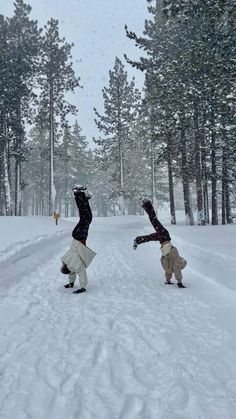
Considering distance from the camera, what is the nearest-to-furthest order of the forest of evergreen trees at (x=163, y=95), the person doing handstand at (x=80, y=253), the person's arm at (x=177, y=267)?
the person doing handstand at (x=80, y=253), the person's arm at (x=177, y=267), the forest of evergreen trees at (x=163, y=95)

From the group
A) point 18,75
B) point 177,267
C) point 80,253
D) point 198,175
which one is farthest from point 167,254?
point 18,75

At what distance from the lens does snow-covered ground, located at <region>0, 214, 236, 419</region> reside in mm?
3229

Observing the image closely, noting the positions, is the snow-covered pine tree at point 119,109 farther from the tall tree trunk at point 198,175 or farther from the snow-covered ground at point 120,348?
the snow-covered ground at point 120,348

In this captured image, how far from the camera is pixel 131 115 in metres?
42.9

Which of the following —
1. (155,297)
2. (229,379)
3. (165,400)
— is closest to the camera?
(165,400)

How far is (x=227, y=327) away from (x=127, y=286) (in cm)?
326

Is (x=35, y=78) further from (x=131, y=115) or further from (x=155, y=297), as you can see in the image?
(x=155, y=297)

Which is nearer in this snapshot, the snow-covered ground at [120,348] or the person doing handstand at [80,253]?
the snow-covered ground at [120,348]

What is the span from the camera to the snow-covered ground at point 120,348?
127 inches

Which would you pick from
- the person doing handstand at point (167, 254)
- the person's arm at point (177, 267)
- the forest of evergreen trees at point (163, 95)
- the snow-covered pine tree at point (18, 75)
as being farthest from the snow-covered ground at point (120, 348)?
the snow-covered pine tree at point (18, 75)

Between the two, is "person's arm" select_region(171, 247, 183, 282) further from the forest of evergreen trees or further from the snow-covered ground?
the forest of evergreen trees

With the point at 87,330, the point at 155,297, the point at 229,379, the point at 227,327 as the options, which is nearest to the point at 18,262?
the point at 155,297

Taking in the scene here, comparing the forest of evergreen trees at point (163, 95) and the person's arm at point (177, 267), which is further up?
the forest of evergreen trees at point (163, 95)

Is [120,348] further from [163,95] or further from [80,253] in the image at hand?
[163,95]
